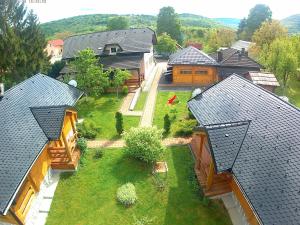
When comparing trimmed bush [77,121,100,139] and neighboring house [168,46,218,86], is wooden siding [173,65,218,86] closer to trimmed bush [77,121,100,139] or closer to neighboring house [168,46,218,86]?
neighboring house [168,46,218,86]

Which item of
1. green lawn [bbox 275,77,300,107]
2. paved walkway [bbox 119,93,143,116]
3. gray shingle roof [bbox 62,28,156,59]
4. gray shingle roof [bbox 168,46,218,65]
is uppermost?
gray shingle roof [bbox 62,28,156,59]

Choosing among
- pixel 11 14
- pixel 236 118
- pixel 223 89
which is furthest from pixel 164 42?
pixel 236 118

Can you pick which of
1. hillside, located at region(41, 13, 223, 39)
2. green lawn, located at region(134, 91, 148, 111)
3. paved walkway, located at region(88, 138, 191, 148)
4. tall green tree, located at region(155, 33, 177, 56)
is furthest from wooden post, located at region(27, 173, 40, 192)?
hillside, located at region(41, 13, 223, 39)

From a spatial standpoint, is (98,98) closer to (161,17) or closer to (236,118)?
(236,118)

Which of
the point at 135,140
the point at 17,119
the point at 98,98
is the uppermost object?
the point at 17,119

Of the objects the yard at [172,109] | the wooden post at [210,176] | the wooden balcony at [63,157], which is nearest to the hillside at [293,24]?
the yard at [172,109]

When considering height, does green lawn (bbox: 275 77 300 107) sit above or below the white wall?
below

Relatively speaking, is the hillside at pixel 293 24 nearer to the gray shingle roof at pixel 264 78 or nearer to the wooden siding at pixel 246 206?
the gray shingle roof at pixel 264 78
